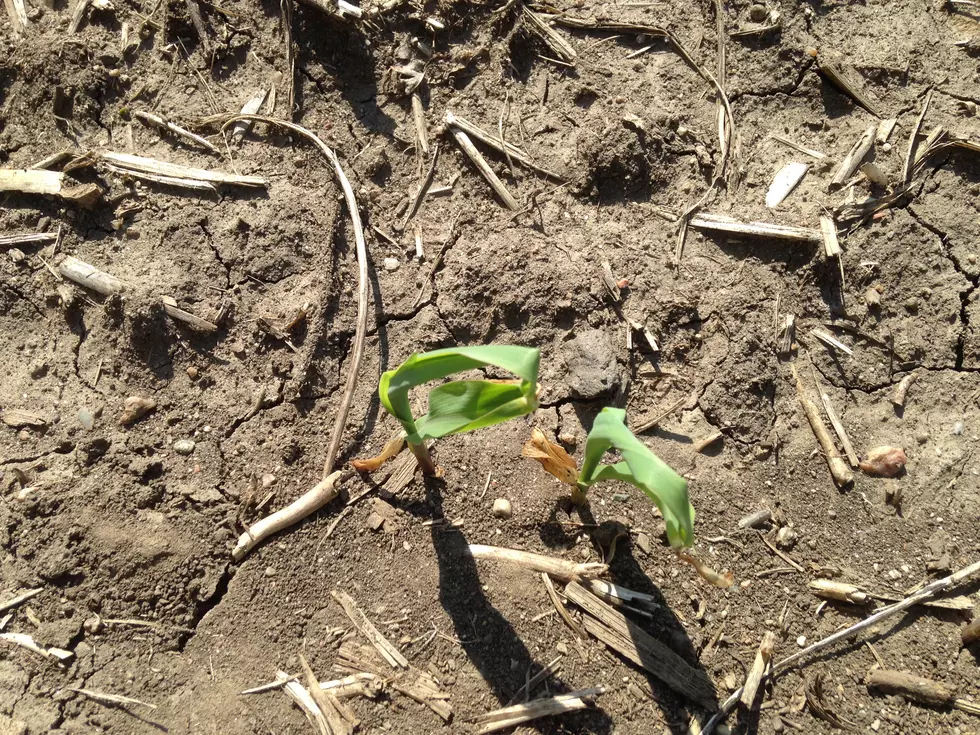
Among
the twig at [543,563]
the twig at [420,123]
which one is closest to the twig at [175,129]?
the twig at [420,123]

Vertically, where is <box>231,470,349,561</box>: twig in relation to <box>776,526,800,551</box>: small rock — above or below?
above

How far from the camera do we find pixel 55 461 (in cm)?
213

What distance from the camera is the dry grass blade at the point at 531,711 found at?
6.05 ft

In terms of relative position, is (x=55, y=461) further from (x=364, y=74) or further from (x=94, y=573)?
(x=364, y=74)

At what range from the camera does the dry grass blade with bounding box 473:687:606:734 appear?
1.84 meters

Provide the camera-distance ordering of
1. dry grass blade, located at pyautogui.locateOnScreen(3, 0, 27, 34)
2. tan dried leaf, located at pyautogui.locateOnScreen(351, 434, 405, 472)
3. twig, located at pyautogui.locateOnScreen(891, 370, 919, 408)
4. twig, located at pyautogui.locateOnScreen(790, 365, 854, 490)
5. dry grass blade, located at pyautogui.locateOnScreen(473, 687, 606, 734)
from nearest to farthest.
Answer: dry grass blade, located at pyautogui.locateOnScreen(473, 687, 606, 734) < tan dried leaf, located at pyautogui.locateOnScreen(351, 434, 405, 472) < twig, located at pyautogui.locateOnScreen(790, 365, 854, 490) < twig, located at pyautogui.locateOnScreen(891, 370, 919, 408) < dry grass blade, located at pyautogui.locateOnScreen(3, 0, 27, 34)

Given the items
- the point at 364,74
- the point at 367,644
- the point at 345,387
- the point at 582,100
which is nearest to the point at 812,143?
the point at 582,100

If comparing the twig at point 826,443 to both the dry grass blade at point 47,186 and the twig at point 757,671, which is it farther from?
the dry grass blade at point 47,186

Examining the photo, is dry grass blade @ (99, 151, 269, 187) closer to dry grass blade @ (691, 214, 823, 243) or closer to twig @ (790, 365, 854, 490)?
dry grass blade @ (691, 214, 823, 243)

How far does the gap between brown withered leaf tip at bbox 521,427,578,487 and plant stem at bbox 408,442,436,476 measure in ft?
0.99

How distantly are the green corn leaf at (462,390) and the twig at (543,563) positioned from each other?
45cm

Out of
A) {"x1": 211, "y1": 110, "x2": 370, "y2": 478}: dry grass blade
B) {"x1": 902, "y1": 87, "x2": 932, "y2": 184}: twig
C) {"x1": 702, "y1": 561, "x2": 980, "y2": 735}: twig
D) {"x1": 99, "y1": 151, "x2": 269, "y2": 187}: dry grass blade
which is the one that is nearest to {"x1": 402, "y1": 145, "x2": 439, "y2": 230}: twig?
{"x1": 211, "y1": 110, "x2": 370, "y2": 478}: dry grass blade

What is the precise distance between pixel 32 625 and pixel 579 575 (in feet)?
5.45

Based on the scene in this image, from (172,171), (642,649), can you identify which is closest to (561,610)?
(642,649)
